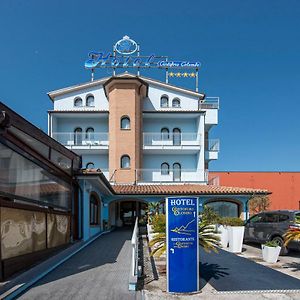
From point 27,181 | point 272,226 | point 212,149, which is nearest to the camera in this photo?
point 27,181

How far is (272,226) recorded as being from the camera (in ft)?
41.7

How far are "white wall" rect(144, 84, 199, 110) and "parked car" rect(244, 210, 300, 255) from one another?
17.9m

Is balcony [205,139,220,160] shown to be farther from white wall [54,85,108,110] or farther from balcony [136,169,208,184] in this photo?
white wall [54,85,108,110]

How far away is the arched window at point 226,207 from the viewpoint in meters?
25.3

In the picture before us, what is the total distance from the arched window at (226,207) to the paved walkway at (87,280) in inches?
618

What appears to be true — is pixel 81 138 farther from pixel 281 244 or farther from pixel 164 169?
pixel 281 244

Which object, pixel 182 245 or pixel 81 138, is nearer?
pixel 182 245

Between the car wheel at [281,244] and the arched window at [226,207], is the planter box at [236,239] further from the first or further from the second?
the arched window at [226,207]

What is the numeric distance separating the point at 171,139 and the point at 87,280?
22952 millimetres

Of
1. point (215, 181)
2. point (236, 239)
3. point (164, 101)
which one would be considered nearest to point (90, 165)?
point (164, 101)

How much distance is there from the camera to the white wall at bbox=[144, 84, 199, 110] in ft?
102

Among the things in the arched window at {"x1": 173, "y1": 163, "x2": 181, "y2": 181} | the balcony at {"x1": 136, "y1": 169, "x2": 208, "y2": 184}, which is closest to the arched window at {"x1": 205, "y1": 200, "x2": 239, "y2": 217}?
the balcony at {"x1": 136, "y1": 169, "x2": 208, "y2": 184}

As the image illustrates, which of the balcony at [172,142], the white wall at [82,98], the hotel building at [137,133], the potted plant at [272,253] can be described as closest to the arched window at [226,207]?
the hotel building at [137,133]

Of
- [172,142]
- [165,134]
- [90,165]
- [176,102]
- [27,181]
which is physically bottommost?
[27,181]
